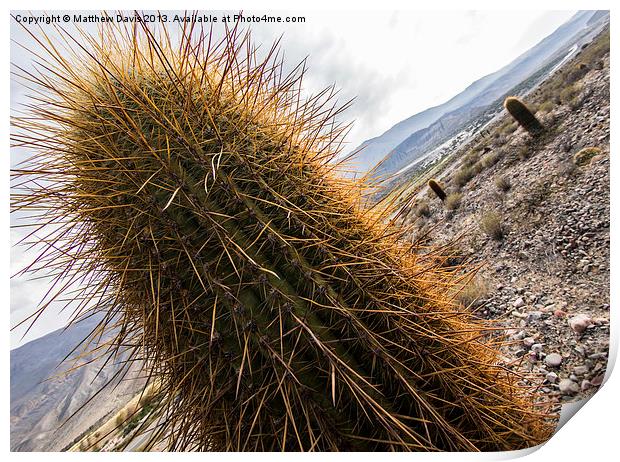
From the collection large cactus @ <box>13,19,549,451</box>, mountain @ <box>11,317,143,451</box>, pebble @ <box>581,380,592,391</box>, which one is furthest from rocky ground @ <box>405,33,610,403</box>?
mountain @ <box>11,317,143,451</box>

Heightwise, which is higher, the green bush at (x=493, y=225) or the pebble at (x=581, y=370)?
the green bush at (x=493, y=225)

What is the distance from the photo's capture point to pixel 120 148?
2.90 feet

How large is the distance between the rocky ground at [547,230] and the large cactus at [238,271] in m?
0.35

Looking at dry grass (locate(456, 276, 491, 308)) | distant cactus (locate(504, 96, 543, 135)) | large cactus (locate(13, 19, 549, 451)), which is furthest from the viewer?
dry grass (locate(456, 276, 491, 308))

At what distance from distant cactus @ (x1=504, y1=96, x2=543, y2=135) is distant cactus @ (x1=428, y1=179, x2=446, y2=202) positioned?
0.50 m

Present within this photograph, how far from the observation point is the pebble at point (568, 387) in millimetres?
1260

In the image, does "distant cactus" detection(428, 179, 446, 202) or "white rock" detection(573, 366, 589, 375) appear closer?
"white rock" detection(573, 366, 589, 375)

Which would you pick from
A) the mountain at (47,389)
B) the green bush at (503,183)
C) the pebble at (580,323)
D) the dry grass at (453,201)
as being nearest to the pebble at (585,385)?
the pebble at (580,323)

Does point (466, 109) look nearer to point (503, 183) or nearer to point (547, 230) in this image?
point (503, 183)

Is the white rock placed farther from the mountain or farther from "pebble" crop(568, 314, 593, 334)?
the mountain

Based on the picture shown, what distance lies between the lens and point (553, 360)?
1.36 metres

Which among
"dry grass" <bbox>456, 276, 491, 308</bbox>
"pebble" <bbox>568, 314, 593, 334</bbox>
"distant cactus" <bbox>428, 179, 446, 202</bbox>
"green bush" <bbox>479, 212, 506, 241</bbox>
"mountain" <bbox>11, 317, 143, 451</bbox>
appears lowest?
"pebble" <bbox>568, 314, 593, 334</bbox>

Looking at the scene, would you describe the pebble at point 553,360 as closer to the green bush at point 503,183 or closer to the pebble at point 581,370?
the pebble at point 581,370

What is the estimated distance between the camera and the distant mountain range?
4.44 feet
